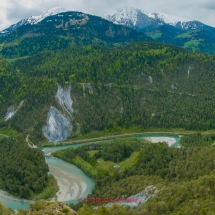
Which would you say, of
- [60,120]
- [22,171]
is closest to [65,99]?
[60,120]

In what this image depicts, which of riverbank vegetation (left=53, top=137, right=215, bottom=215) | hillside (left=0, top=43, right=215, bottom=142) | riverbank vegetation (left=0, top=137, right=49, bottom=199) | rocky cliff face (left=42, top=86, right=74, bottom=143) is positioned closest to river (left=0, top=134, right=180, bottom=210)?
riverbank vegetation (left=0, top=137, right=49, bottom=199)

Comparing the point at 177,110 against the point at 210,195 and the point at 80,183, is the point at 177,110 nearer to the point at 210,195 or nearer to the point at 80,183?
the point at 80,183

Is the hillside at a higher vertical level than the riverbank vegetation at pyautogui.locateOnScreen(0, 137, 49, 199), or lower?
higher

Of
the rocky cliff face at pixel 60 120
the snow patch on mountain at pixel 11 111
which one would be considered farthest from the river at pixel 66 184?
the snow patch on mountain at pixel 11 111

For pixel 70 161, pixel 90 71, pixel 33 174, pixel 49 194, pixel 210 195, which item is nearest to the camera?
pixel 210 195

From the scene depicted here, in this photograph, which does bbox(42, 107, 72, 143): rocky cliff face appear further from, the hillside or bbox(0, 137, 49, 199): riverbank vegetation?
bbox(0, 137, 49, 199): riverbank vegetation

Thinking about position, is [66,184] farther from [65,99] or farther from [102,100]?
[102,100]

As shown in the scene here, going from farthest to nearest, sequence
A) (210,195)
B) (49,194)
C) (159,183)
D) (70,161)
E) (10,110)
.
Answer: (10,110)
(70,161)
(49,194)
(159,183)
(210,195)

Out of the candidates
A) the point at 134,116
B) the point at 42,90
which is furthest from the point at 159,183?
the point at 42,90
